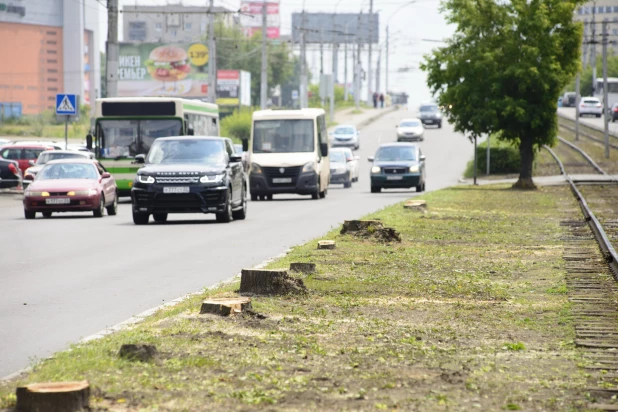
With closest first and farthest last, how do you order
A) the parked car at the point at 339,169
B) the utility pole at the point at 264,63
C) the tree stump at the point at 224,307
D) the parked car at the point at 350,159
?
1. the tree stump at the point at 224,307
2. the parked car at the point at 339,169
3. the parked car at the point at 350,159
4. the utility pole at the point at 264,63

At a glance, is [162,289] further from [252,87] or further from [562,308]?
[252,87]

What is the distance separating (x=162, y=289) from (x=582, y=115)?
96.6 metres

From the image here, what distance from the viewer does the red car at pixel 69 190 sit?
94.6 ft

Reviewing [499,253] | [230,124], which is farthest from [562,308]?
[230,124]

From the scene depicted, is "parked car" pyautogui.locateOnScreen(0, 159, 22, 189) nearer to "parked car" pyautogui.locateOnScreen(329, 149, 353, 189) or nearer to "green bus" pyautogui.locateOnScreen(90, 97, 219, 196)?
"green bus" pyautogui.locateOnScreen(90, 97, 219, 196)

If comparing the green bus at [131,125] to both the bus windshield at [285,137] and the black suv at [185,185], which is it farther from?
the black suv at [185,185]

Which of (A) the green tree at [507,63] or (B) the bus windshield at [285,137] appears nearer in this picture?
(B) the bus windshield at [285,137]

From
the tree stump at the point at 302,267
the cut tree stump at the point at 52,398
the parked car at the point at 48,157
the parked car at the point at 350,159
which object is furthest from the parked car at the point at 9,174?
the cut tree stump at the point at 52,398

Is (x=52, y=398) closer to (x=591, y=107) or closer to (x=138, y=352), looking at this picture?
(x=138, y=352)

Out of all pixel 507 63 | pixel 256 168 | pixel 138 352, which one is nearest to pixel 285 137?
pixel 256 168

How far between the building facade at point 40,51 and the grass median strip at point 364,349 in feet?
459

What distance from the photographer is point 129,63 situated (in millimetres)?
119938

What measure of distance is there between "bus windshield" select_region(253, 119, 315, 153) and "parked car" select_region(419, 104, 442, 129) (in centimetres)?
6463

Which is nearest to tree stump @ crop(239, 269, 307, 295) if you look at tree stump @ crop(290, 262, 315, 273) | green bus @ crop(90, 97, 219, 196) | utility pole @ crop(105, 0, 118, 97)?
tree stump @ crop(290, 262, 315, 273)
